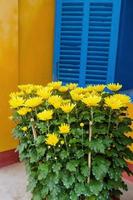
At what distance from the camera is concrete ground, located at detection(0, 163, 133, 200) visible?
253 centimetres

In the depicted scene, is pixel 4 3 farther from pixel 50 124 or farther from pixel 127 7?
pixel 50 124

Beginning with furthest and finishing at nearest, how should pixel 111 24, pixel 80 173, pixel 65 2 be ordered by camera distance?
pixel 65 2
pixel 111 24
pixel 80 173

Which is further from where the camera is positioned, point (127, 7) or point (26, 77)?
point (26, 77)

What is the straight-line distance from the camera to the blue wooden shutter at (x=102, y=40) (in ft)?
9.09

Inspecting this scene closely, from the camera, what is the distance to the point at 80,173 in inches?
68.6

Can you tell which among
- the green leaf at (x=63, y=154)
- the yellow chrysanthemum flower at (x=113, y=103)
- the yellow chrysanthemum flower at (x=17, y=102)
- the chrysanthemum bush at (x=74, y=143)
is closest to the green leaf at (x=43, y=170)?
the chrysanthemum bush at (x=74, y=143)

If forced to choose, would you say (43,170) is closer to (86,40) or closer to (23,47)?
(86,40)

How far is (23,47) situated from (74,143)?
1.59 m

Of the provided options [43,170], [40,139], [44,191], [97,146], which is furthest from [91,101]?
[44,191]

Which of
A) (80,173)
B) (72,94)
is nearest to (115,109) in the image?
(72,94)

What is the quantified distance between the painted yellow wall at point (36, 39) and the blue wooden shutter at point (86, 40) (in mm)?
129

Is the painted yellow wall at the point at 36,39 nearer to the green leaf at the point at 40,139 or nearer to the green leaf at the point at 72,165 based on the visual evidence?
the green leaf at the point at 40,139

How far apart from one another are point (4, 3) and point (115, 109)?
1.57m

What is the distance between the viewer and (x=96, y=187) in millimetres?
1745
